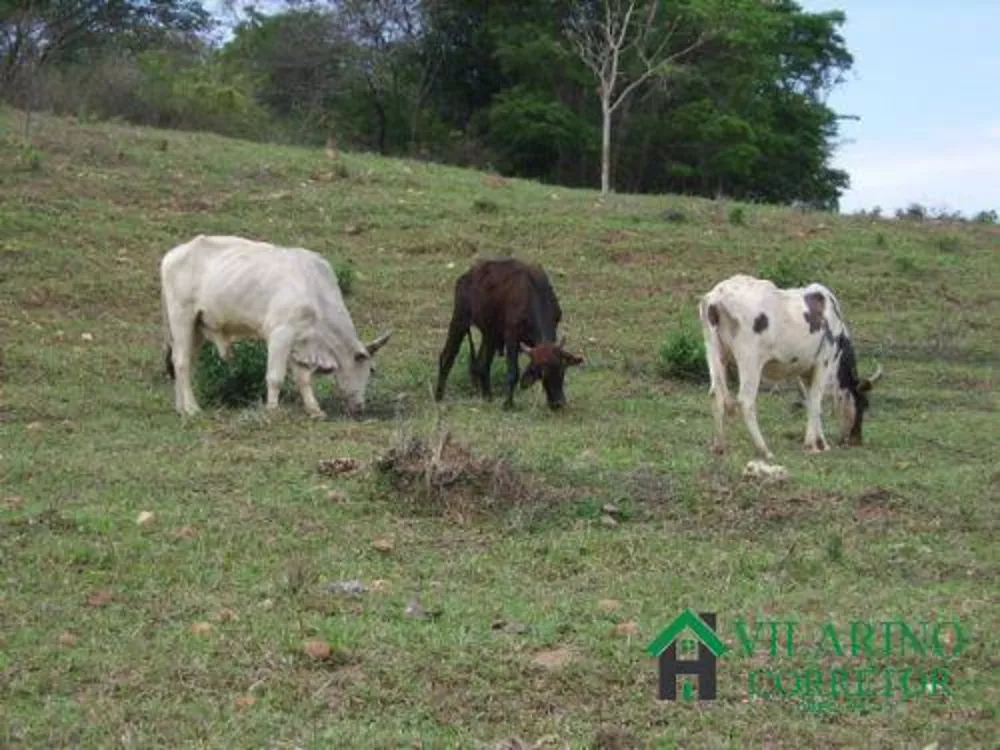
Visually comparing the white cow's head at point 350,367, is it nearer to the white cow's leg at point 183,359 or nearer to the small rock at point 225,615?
the white cow's leg at point 183,359

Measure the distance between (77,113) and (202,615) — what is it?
2503cm

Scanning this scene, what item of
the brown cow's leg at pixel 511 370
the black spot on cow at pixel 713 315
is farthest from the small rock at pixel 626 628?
the brown cow's leg at pixel 511 370

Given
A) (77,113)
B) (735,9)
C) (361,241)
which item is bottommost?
(361,241)

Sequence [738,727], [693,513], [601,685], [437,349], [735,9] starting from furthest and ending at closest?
[735,9]
[437,349]
[693,513]
[601,685]
[738,727]

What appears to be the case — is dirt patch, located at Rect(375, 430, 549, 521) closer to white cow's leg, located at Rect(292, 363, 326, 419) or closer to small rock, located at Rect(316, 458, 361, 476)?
small rock, located at Rect(316, 458, 361, 476)

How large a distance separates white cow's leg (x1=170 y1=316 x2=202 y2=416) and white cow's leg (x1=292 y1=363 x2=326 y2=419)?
891 millimetres

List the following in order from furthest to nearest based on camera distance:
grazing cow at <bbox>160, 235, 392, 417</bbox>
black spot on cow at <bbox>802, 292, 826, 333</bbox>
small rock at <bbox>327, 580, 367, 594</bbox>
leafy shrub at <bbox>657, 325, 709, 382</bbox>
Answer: leafy shrub at <bbox>657, 325, 709, 382</bbox>
grazing cow at <bbox>160, 235, 392, 417</bbox>
black spot on cow at <bbox>802, 292, 826, 333</bbox>
small rock at <bbox>327, 580, 367, 594</bbox>

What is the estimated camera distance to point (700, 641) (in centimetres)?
620

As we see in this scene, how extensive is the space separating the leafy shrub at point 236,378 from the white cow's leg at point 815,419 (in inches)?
179

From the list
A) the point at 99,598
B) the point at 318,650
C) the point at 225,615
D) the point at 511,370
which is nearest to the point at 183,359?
the point at 511,370

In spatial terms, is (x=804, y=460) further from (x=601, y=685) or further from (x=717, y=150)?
(x=717, y=150)

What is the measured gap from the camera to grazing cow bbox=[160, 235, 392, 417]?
12.5 meters

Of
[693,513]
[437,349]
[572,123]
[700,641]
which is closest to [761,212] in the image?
[437,349]

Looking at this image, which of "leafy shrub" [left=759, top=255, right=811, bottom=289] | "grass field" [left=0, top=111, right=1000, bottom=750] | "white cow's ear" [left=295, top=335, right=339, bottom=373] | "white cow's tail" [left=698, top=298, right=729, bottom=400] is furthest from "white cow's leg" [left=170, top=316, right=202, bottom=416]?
"leafy shrub" [left=759, top=255, right=811, bottom=289]
